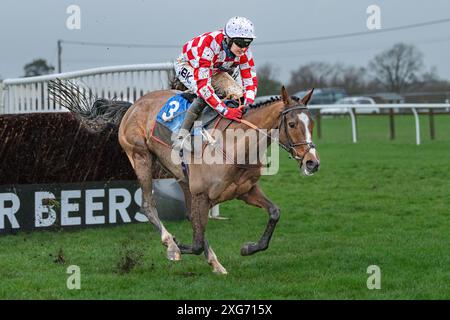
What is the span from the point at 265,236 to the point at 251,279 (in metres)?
0.46

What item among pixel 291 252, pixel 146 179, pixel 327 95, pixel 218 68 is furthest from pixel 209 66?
pixel 327 95

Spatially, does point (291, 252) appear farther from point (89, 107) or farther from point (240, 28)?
point (89, 107)

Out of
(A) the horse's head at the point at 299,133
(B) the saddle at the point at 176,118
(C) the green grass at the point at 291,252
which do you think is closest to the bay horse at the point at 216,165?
(A) the horse's head at the point at 299,133

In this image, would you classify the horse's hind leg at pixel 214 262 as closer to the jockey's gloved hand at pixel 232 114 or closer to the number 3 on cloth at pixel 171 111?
the jockey's gloved hand at pixel 232 114

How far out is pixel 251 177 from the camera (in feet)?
21.8

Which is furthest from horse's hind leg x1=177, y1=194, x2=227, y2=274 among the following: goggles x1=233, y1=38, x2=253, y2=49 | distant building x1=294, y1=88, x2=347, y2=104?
distant building x1=294, y1=88, x2=347, y2=104

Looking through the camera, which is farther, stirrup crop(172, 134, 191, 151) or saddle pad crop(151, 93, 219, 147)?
saddle pad crop(151, 93, 219, 147)

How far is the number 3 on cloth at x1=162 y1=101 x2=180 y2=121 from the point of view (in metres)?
7.34

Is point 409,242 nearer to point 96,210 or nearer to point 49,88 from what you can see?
point 96,210

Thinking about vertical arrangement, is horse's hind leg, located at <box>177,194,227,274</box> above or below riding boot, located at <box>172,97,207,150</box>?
below

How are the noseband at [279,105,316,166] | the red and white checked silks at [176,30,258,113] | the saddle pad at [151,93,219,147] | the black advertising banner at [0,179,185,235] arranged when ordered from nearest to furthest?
1. the noseband at [279,105,316,166]
2. the red and white checked silks at [176,30,258,113]
3. the saddle pad at [151,93,219,147]
4. the black advertising banner at [0,179,185,235]

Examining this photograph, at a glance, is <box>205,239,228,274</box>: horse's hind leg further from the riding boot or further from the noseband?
the noseband

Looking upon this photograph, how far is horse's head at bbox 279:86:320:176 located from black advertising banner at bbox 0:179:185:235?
3524 mm
